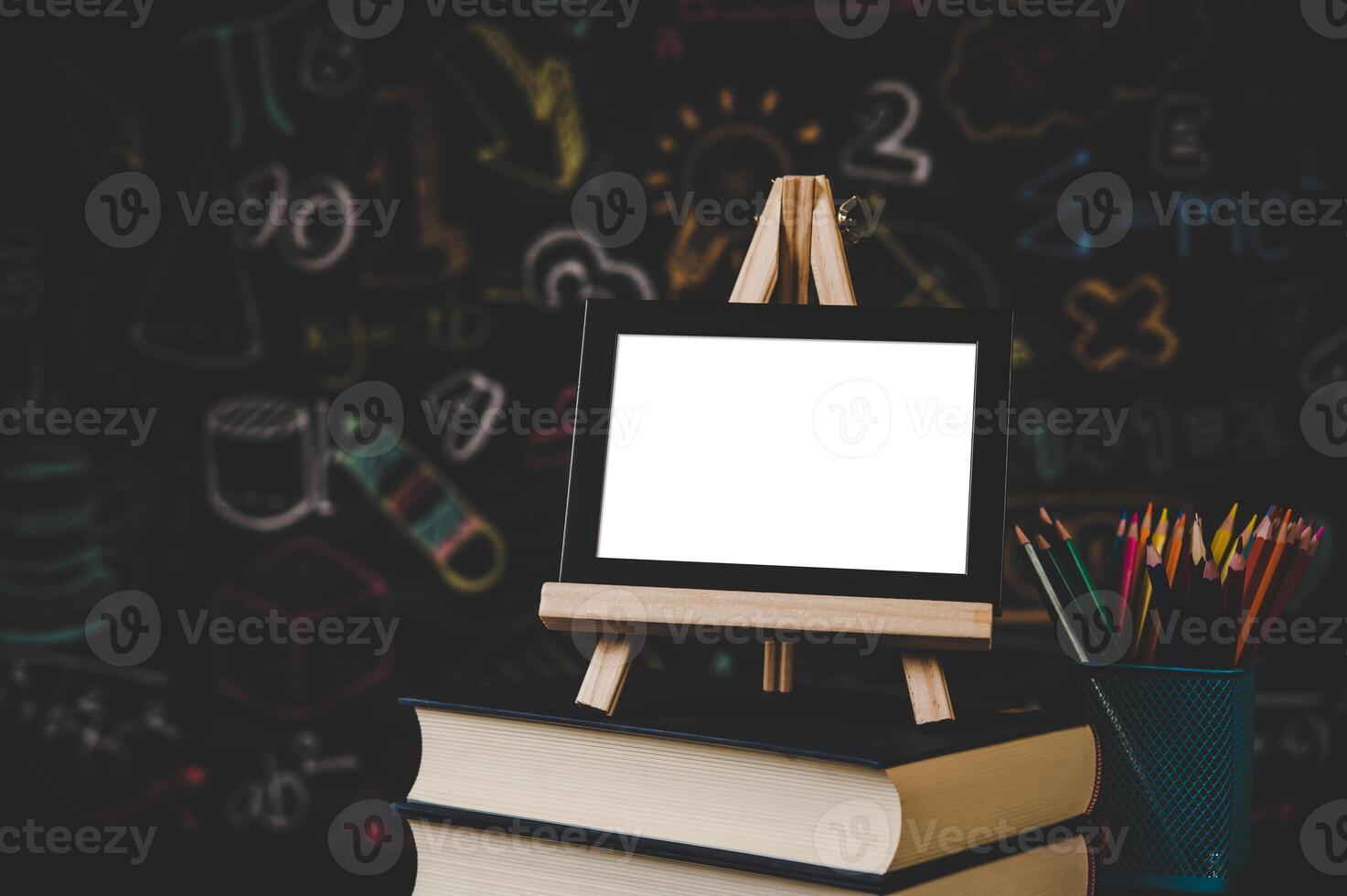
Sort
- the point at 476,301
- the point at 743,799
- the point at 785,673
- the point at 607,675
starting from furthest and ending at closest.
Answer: the point at 476,301, the point at 785,673, the point at 607,675, the point at 743,799

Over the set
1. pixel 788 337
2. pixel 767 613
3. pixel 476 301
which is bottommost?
pixel 767 613

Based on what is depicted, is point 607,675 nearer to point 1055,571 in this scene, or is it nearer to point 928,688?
point 928,688

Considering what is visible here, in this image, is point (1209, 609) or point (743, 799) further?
point (1209, 609)

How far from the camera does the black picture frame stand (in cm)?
86

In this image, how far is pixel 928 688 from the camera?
34.4 inches

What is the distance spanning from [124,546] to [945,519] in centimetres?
108

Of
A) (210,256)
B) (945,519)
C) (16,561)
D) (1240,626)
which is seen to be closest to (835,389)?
(945,519)

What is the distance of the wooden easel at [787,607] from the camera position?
0.84m

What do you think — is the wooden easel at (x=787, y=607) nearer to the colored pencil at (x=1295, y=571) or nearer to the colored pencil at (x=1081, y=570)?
the colored pencil at (x=1081, y=570)

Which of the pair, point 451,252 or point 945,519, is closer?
point 945,519

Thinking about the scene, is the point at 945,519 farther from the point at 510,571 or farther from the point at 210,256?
the point at 210,256

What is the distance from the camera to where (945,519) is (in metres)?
0.87

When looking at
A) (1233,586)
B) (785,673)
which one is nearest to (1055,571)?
(1233,586)

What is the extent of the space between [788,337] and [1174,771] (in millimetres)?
A: 398
